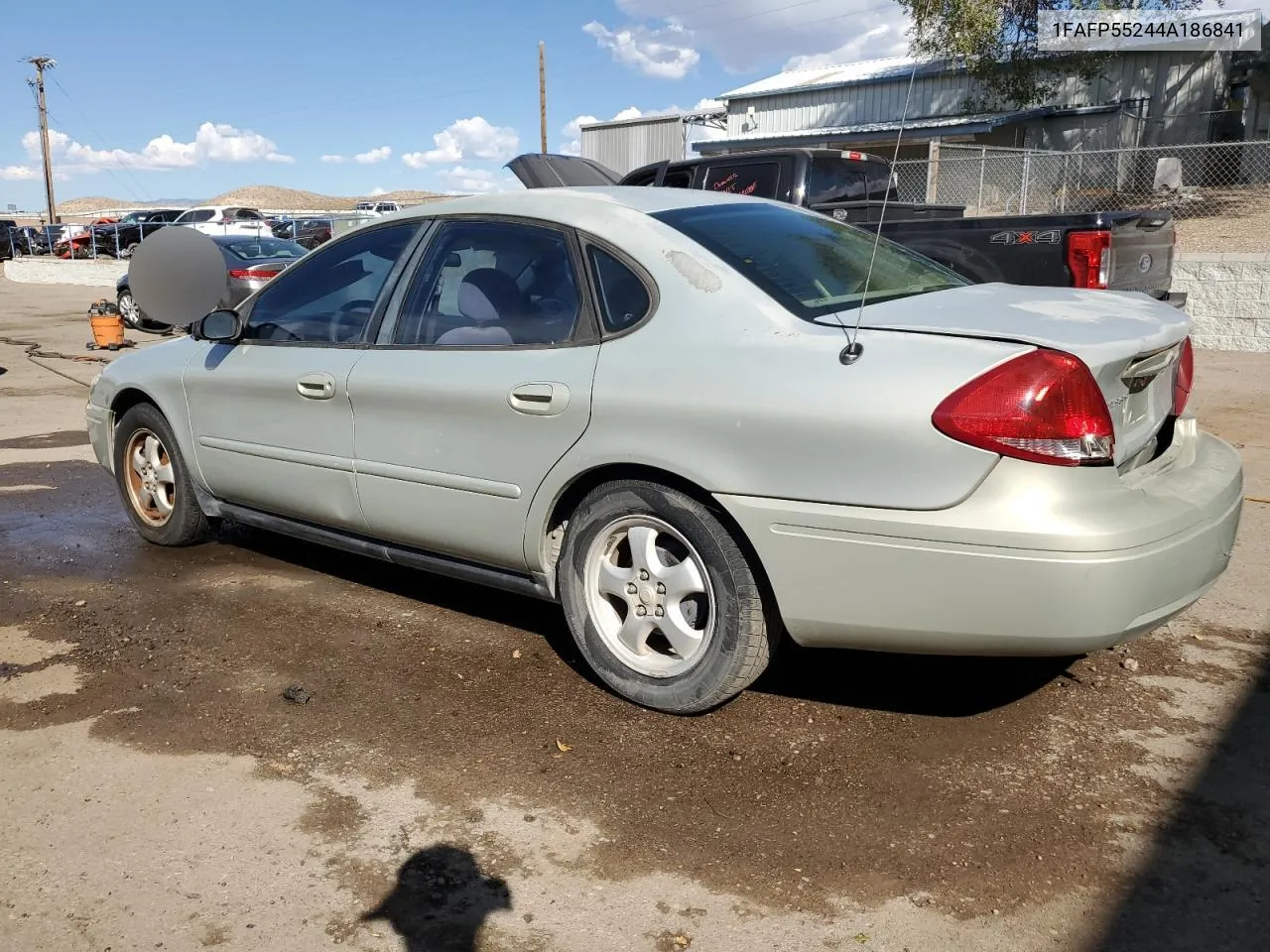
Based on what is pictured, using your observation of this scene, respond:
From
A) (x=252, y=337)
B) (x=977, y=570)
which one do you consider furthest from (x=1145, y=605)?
A: (x=252, y=337)

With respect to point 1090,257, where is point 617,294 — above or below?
below

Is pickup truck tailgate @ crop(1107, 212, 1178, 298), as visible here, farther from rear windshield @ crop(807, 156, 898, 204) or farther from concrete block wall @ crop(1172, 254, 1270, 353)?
concrete block wall @ crop(1172, 254, 1270, 353)

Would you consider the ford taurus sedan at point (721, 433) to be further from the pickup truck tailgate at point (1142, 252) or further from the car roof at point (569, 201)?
the pickup truck tailgate at point (1142, 252)

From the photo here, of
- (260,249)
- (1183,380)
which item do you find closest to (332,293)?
(1183,380)

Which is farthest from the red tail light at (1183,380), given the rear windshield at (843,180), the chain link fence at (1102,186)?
the chain link fence at (1102,186)

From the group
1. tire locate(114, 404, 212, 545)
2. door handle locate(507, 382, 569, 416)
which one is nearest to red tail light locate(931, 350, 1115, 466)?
door handle locate(507, 382, 569, 416)

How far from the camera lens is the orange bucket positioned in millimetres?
14867

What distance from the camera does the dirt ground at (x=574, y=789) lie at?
2580 mm

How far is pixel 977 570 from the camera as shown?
290 centimetres

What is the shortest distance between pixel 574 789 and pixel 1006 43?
30276 millimetres

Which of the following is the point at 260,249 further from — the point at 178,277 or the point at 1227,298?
the point at 1227,298

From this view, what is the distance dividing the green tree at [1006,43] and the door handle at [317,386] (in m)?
26.6

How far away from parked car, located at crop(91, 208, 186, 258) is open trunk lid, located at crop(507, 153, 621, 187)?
2185cm

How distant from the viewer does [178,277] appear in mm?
5781
